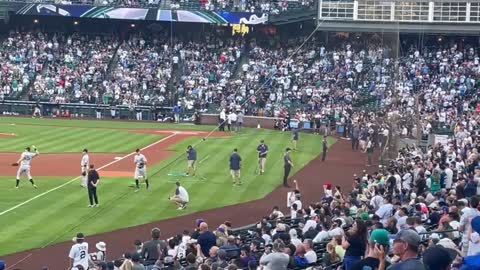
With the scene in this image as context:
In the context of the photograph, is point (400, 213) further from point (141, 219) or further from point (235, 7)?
point (235, 7)

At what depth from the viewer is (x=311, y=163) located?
3959cm

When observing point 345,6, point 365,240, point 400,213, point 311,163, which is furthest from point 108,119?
point 365,240

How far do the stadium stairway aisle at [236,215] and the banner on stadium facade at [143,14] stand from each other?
2382cm

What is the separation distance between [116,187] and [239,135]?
1908 cm

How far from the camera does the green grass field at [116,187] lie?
2467 centimetres

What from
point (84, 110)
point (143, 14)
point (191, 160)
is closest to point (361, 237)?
point (191, 160)

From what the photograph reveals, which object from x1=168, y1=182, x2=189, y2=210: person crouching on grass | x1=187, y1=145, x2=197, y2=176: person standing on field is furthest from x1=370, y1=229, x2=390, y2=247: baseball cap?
x1=187, y1=145, x2=197, y2=176: person standing on field

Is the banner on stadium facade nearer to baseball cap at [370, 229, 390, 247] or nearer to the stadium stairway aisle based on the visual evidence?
the stadium stairway aisle

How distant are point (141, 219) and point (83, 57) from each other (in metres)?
41.5

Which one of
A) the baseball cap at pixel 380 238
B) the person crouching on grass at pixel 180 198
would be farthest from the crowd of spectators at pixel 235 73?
the baseball cap at pixel 380 238

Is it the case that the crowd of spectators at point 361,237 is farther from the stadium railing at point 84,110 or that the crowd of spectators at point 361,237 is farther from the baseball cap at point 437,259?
the stadium railing at point 84,110

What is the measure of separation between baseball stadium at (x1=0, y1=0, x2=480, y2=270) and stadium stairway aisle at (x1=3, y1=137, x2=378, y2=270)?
94 mm

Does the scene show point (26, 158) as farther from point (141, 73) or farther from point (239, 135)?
point (141, 73)

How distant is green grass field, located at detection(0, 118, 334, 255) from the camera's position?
971 inches
